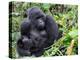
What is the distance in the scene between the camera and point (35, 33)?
151 cm

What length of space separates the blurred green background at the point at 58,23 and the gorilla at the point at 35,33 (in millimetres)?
33

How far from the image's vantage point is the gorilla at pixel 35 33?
149 centimetres

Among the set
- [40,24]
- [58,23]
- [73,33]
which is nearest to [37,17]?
[40,24]

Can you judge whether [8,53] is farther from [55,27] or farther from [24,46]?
[55,27]

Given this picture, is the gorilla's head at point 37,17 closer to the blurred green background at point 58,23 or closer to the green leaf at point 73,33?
the blurred green background at point 58,23

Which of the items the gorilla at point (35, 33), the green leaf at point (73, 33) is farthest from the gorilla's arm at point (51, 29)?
the green leaf at point (73, 33)

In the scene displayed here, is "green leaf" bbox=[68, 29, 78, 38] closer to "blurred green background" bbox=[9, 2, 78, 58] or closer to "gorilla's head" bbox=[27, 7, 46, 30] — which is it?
"blurred green background" bbox=[9, 2, 78, 58]

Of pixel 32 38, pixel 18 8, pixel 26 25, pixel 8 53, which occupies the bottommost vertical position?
pixel 8 53

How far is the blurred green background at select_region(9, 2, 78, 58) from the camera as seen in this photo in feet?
4.77

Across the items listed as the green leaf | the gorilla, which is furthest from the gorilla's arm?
the green leaf

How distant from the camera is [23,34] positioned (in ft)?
4.88

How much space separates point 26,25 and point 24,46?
0.16m

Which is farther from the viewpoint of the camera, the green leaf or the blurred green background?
the green leaf

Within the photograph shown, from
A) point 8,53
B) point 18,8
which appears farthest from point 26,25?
point 8,53
